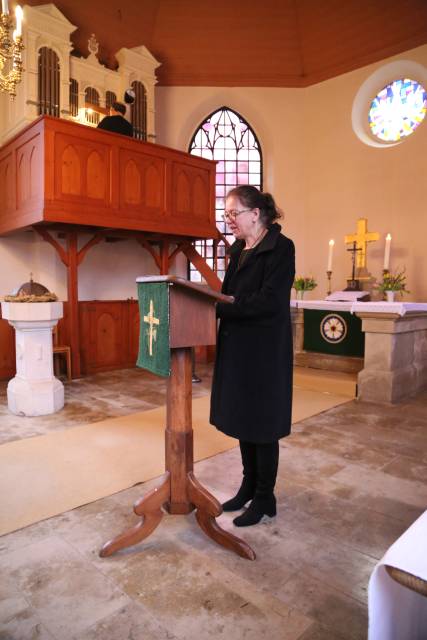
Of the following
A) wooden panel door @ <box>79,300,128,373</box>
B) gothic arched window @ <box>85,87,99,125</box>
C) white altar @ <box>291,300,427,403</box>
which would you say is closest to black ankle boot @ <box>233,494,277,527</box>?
white altar @ <box>291,300,427,403</box>

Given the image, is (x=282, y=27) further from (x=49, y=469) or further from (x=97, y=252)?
(x=49, y=469)

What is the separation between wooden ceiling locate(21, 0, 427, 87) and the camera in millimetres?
8750

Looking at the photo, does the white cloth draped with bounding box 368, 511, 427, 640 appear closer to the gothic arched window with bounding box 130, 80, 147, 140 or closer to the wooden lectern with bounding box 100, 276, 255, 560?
the wooden lectern with bounding box 100, 276, 255, 560

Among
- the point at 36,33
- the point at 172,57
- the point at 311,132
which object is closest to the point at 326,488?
the point at 36,33

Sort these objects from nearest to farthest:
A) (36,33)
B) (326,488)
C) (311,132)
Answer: (326,488), (36,33), (311,132)

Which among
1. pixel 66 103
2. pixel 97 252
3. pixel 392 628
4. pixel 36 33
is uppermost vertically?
pixel 36 33

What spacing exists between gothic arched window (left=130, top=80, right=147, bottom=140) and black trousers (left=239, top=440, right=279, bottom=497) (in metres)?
7.70

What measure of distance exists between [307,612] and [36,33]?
8668 millimetres

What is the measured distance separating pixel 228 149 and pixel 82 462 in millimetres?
8759

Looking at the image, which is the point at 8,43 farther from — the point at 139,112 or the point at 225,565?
the point at 139,112

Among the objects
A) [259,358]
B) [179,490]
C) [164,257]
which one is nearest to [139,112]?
[164,257]

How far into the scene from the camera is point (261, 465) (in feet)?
8.07

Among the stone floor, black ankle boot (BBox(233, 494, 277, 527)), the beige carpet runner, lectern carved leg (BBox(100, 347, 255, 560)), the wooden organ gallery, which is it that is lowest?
the beige carpet runner

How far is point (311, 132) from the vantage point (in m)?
10.2
